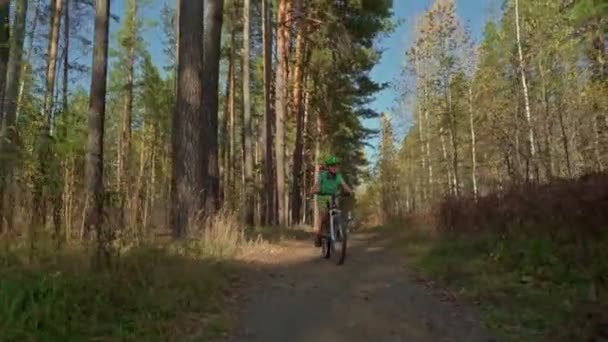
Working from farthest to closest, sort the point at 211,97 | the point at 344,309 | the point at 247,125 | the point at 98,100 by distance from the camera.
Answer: the point at 247,125, the point at 211,97, the point at 98,100, the point at 344,309

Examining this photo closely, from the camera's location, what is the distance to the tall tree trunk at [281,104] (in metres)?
20.0

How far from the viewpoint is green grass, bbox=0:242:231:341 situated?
13.8 ft

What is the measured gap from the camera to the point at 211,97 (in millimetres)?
11570

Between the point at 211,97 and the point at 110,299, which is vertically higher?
the point at 211,97

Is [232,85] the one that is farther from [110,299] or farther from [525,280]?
[110,299]

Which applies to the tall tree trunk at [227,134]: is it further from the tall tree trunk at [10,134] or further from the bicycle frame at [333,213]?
the bicycle frame at [333,213]

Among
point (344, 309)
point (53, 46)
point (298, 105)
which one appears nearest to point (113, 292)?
point (344, 309)

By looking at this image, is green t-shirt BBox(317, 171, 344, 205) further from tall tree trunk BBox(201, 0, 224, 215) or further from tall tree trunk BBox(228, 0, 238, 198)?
tall tree trunk BBox(228, 0, 238, 198)

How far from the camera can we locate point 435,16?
24062mm

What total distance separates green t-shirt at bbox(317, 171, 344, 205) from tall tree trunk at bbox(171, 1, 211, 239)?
224 cm

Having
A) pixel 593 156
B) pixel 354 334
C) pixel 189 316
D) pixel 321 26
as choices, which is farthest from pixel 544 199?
pixel 321 26

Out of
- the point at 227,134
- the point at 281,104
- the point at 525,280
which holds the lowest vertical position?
the point at 525,280

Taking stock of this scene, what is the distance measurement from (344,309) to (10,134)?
23.1 feet

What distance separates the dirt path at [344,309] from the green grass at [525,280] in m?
0.40
